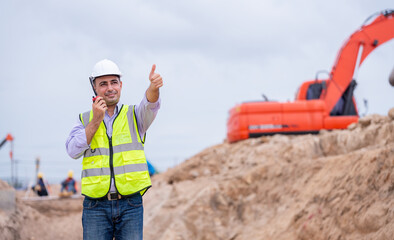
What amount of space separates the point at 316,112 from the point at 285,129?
3.55ft

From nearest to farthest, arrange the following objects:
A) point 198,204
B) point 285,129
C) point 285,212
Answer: point 285,212 → point 198,204 → point 285,129

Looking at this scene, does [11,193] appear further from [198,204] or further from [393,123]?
[393,123]

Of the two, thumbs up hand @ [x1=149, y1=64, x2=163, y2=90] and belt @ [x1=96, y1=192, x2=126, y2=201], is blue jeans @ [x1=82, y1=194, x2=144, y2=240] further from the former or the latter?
thumbs up hand @ [x1=149, y1=64, x2=163, y2=90]

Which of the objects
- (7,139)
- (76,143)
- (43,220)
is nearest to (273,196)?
(43,220)

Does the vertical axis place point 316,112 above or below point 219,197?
above

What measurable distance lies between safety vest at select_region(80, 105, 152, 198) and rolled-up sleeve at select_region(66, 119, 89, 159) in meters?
0.11

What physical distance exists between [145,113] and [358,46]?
1297cm

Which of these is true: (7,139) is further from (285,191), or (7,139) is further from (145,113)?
(145,113)

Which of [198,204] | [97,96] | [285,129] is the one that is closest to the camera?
[97,96]

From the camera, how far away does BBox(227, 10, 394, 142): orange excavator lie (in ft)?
49.7

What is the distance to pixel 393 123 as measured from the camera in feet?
32.4

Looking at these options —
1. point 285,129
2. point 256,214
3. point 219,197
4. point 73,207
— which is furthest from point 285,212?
point 73,207

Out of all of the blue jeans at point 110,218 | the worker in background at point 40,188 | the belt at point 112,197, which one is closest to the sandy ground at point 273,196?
the worker in background at point 40,188

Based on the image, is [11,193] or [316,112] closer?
[11,193]
